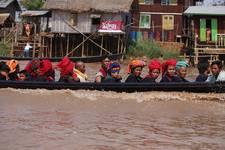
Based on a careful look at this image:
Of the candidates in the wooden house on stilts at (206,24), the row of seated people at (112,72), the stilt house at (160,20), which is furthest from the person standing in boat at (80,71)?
the stilt house at (160,20)

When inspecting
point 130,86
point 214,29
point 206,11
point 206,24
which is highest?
point 206,11

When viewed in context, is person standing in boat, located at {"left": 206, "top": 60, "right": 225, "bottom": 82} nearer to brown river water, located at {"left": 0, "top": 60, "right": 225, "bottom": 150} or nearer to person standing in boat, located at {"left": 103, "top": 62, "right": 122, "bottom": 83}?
brown river water, located at {"left": 0, "top": 60, "right": 225, "bottom": 150}

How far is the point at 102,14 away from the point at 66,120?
2550cm

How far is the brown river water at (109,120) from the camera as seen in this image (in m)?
7.43

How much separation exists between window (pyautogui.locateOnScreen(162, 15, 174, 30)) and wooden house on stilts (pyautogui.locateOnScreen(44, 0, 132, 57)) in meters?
5.95

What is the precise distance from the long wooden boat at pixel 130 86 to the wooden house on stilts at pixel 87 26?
22470 mm

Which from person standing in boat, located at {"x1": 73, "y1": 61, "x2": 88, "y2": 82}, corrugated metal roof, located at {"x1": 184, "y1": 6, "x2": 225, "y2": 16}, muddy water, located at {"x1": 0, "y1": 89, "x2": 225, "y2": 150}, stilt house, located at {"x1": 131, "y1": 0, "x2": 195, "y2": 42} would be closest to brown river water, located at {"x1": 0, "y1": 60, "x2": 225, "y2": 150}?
muddy water, located at {"x1": 0, "y1": 89, "x2": 225, "y2": 150}

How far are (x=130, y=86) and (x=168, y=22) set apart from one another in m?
31.0

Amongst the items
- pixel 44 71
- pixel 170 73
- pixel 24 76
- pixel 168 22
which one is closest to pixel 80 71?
pixel 44 71

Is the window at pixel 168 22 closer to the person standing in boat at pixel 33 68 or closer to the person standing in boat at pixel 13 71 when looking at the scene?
the person standing in boat at pixel 13 71

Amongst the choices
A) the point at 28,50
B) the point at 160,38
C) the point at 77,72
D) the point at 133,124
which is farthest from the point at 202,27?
the point at 133,124

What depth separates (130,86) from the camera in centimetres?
1070

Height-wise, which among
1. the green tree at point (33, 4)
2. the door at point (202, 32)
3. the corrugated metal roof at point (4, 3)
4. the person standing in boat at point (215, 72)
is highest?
the green tree at point (33, 4)

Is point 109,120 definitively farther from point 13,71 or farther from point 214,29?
point 214,29
